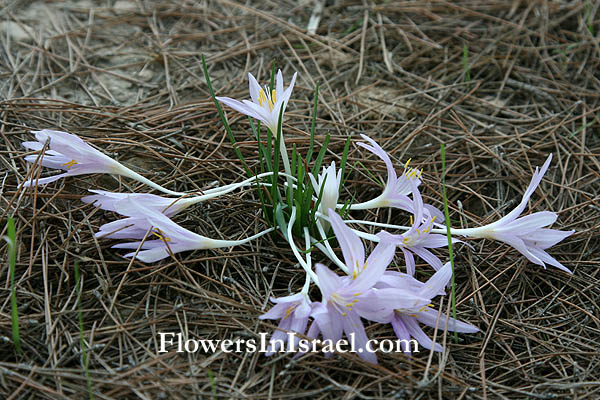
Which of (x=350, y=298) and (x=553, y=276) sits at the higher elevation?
(x=350, y=298)

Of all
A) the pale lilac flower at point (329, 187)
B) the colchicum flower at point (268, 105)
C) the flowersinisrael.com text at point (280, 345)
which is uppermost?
the colchicum flower at point (268, 105)

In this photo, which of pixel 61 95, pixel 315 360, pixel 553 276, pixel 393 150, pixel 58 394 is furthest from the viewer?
pixel 61 95

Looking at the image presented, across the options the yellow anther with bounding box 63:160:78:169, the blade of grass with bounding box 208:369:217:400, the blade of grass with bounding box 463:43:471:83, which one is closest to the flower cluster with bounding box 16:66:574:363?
the yellow anther with bounding box 63:160:78:169

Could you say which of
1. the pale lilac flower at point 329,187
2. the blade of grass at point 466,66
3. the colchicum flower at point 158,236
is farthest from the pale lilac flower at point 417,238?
the blade of grass at point 466,66

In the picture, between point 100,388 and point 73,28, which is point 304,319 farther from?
point 73,28

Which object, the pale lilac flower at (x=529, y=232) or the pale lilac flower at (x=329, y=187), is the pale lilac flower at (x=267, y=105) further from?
the pale lilac flower at (x=529, y=232)

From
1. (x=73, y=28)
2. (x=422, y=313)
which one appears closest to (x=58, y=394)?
(x=422, y=313)

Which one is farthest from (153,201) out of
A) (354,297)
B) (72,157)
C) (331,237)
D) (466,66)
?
(466,66)
